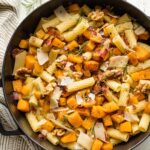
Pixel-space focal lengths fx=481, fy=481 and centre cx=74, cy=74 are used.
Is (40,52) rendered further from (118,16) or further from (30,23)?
(118,16)

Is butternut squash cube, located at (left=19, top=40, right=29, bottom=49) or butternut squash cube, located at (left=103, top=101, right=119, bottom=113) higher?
butternut squash cube, located at (left=19, top=40, right=29, bottom=49)

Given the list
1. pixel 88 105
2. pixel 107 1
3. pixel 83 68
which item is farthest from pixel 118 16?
pixel 88 105

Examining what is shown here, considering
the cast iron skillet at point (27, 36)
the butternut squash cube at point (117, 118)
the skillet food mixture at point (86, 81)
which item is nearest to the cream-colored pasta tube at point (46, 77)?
the skillet food mixture at point (86, 81)

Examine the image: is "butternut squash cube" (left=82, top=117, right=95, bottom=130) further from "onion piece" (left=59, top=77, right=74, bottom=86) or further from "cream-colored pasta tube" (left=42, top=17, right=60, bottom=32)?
"cream-colored pasta tube" (left=42, top=17, right=60, bottom=32)

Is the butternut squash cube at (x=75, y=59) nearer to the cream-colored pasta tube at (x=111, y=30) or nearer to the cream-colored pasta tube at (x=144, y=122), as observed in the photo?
the cream-colored pasta tube at (x=111, y=30)

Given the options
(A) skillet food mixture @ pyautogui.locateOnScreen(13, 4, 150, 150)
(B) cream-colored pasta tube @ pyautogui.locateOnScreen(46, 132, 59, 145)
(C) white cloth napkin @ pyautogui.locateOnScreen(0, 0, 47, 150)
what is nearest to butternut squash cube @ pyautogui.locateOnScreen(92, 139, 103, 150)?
(A) skillet food mixture @ pyautogui.locateOnScreen(13, 4, 150, 150)
